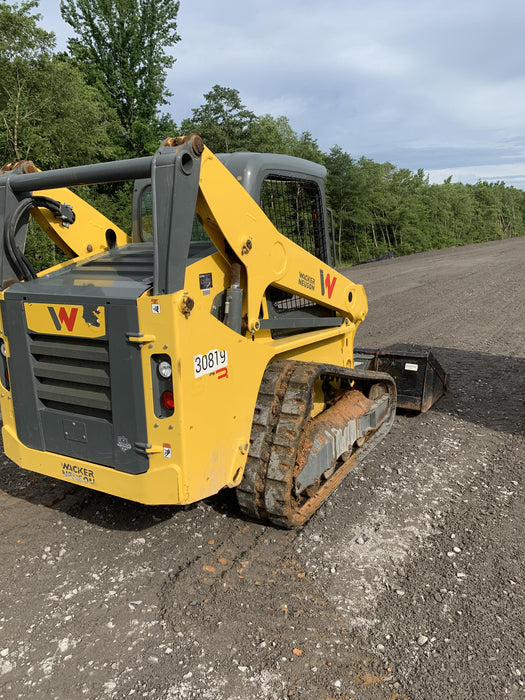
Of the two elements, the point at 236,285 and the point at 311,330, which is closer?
the point at 236,285

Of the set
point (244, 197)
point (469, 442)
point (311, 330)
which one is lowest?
point (469, 442)

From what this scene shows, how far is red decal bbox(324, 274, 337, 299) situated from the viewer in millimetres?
4333

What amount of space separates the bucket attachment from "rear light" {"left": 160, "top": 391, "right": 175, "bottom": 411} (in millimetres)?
3552

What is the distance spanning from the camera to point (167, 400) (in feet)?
9.37

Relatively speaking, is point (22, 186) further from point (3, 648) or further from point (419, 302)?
Answer: point (419, 302)

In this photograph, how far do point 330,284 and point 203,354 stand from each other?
1824 millimetres

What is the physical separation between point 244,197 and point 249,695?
265 centimetres

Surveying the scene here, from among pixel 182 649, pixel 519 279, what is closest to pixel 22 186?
pixel 182 649

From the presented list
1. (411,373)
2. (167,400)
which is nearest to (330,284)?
(411,373)

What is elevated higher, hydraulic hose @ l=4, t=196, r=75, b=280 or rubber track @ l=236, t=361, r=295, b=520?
hydraulic hose @ l=4, t=196, r=75, b=280

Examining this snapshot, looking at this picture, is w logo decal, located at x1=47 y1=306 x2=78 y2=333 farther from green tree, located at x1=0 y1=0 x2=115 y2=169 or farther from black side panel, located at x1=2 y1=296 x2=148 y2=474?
green tree, located at x1=0 y1=0 x2=115 y2=169

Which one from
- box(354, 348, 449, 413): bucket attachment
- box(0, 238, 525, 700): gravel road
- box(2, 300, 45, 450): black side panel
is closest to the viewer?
box(0, 238, 525, 700): gravel road

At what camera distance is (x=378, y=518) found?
149 inches

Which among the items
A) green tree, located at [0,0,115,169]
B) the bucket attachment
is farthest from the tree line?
the bucket attachment
